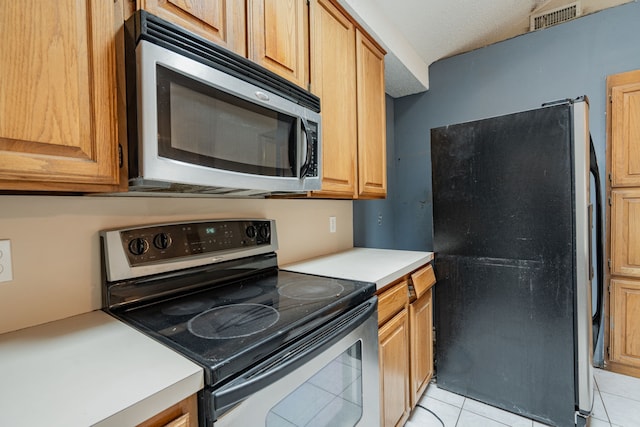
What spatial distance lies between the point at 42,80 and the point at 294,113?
2.34ft

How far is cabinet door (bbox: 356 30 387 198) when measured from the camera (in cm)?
180

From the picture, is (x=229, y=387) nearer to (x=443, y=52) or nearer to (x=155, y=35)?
(x=155, y=35)

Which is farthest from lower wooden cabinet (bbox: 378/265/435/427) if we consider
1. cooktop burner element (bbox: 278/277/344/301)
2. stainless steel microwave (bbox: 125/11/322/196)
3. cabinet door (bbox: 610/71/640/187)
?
cabinet door (bbox: 610/71/640/187)

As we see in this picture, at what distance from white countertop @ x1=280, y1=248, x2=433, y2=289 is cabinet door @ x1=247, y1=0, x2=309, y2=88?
2.90 feet

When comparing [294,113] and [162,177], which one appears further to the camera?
[294,113]

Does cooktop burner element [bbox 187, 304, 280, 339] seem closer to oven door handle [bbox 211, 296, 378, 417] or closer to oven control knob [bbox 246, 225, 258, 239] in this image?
oven door handle [bbox 211, 296, 378, 417]

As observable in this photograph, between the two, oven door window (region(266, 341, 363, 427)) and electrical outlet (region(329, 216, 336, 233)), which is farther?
electrical outlet (region(329, 216, 336, 233))

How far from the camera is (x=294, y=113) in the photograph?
115 centimetres

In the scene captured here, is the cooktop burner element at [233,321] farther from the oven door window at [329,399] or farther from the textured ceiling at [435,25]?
the textured ceiling at [435,25]

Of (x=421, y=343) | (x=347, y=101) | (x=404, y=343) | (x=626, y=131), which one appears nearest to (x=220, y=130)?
(x=347, y=101)

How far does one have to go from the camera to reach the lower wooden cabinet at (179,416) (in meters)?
0.56

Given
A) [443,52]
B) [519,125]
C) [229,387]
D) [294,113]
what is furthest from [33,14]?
[443,52]

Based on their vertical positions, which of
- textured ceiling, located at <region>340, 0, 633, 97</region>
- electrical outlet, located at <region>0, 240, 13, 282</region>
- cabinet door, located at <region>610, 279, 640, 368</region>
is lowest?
cabinet door, located at <region>610, 279, 640, 368</region>

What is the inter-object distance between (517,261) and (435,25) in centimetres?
172
